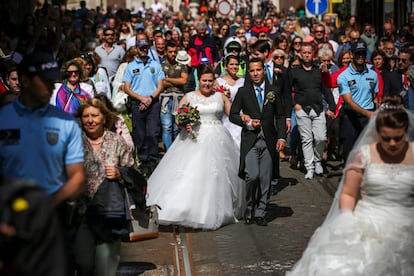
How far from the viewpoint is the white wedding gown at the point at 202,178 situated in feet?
38.0

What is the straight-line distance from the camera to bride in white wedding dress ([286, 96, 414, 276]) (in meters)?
7.19

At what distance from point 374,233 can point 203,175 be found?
483 centimetres

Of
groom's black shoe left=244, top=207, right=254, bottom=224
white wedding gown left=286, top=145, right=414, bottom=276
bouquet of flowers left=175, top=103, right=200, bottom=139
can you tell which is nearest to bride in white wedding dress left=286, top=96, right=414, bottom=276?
white wedding gown left=286, top=145, right=414, bottom=276

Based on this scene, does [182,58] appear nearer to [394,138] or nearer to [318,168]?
[318,168]

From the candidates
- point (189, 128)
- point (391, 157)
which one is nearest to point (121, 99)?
point (189, 128)

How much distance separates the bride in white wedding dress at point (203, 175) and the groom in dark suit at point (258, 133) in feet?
0.97

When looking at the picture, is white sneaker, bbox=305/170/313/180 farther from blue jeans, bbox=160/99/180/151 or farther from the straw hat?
the straw hat

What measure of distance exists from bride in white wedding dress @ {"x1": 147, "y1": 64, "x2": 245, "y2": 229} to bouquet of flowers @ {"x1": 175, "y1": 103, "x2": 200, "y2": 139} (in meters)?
0.09

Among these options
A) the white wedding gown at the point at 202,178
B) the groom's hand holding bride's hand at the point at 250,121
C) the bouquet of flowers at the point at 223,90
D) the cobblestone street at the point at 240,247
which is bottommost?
the cobblestone street at the point at 240,247

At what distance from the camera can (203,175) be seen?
1195cm

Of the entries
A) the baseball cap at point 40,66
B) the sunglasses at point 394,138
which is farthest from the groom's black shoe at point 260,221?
the baseball cap at point 40,66

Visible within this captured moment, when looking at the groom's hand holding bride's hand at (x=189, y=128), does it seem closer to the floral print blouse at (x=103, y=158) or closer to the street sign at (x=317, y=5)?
the floral print blouse at (x=103, y=158)

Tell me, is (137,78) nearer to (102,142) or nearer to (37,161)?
(102,142)

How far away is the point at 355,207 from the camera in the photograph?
7453 millimetres
